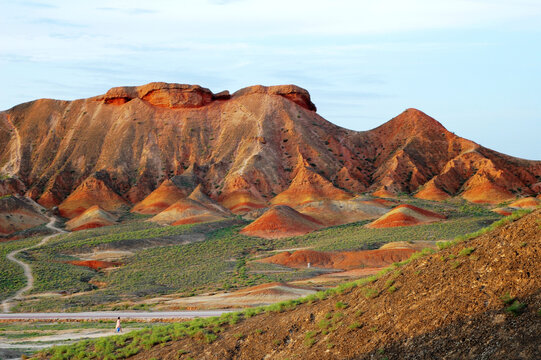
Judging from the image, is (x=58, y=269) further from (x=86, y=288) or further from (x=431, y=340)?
(x=431, y=340)

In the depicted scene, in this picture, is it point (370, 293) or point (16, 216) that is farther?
point (16, 216)

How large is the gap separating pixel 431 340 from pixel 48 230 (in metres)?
76.3

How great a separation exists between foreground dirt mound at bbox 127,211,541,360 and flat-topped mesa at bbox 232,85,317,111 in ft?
353

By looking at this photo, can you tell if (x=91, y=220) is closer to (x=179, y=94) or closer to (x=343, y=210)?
→ (x=343, y=210)

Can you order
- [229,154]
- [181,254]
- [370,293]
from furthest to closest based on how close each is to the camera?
[229,154] < [181,254] < [370,293]

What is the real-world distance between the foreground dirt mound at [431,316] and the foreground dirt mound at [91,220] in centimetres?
6916

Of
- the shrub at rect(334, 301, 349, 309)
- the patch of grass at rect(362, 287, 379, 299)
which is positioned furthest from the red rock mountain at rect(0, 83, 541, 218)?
the patch of grass at rect(362, 287, 379, 299)

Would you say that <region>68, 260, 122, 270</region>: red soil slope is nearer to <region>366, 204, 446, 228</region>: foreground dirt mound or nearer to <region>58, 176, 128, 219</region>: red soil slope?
<region>366, 204, 446, 228</region>: foreground dirt mound

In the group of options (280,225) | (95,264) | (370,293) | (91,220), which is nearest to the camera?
(370,293)

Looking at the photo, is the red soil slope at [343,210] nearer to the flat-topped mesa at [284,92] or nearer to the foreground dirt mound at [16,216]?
the foreground dirt mound at [16,216]

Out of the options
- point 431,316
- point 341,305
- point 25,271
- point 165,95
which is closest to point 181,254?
point 25,271

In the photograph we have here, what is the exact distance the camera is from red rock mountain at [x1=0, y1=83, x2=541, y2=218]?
102375 millimetres

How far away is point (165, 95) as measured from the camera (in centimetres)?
12506

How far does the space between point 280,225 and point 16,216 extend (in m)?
36.5
